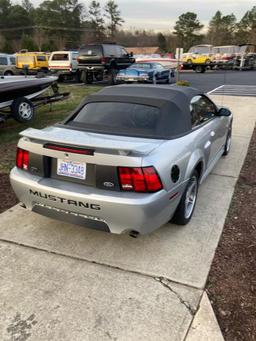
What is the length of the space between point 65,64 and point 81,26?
5285cm

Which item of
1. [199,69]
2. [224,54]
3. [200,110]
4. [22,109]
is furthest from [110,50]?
[224,54]

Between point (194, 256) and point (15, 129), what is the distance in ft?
19.9

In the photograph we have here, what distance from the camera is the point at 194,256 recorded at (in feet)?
9.96

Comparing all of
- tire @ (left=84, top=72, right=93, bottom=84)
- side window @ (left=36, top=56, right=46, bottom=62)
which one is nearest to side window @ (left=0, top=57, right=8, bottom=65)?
side window @ (left=36, top=56, right=46, bottom=62)

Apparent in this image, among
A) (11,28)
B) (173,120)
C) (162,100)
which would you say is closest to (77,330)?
(173,120)

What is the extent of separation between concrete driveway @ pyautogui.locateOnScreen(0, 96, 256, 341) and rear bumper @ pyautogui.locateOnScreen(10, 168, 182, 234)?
361mm

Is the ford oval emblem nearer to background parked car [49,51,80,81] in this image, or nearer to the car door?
the car door

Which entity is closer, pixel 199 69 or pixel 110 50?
pixel 110 50

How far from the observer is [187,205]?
3537 millimetres

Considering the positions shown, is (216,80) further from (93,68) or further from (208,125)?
(208,125)

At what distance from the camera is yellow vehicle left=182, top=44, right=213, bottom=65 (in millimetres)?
30250

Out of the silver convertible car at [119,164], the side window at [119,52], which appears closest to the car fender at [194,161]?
the silver convertible car at [119,164]

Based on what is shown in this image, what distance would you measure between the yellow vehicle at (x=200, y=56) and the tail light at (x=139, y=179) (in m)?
30.1

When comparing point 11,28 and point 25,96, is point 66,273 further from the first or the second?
point 11,28
